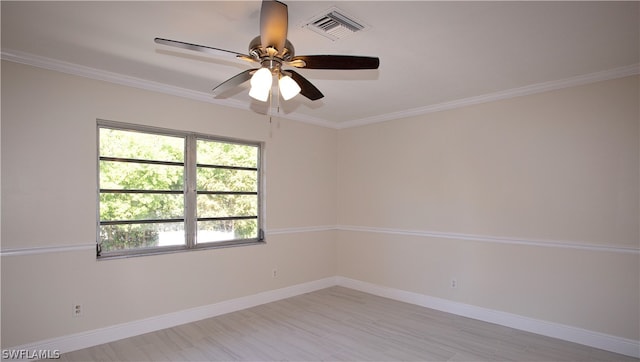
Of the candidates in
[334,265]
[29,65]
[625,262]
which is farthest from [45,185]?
[625,262]

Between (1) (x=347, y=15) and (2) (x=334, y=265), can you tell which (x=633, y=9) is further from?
(2) (x=334, y=265)

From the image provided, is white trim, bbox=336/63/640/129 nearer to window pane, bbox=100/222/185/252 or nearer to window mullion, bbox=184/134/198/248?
window mullion, bbox=184/134/198/248

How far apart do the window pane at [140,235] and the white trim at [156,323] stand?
0.80m

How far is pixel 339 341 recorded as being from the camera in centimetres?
361

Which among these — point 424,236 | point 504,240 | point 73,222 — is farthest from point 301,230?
point 73,222

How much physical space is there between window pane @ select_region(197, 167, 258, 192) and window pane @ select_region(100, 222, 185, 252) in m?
0.59

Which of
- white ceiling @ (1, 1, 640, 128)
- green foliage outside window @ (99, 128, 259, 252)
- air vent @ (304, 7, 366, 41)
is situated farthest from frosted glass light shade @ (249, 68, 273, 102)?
green foliage outside window @ (99, 128, 259, 252)

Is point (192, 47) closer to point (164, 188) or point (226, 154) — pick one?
point (164, 188)

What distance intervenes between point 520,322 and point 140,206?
446 cm

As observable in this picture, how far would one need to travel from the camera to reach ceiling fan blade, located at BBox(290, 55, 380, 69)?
2.14 meters

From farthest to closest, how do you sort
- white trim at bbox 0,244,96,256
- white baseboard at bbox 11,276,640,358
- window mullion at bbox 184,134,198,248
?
window mullion at bbox 184,134,198,248, white baseboard at bbox 11,276,640,358, white trim at bbox 0,244,96,256

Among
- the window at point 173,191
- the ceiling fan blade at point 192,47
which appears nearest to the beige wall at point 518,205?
the window at point 173,191

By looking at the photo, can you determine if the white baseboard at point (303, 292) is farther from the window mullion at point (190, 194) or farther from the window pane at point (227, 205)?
the window pane at point (227, 205)

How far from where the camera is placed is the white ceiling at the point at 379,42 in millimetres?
2322
